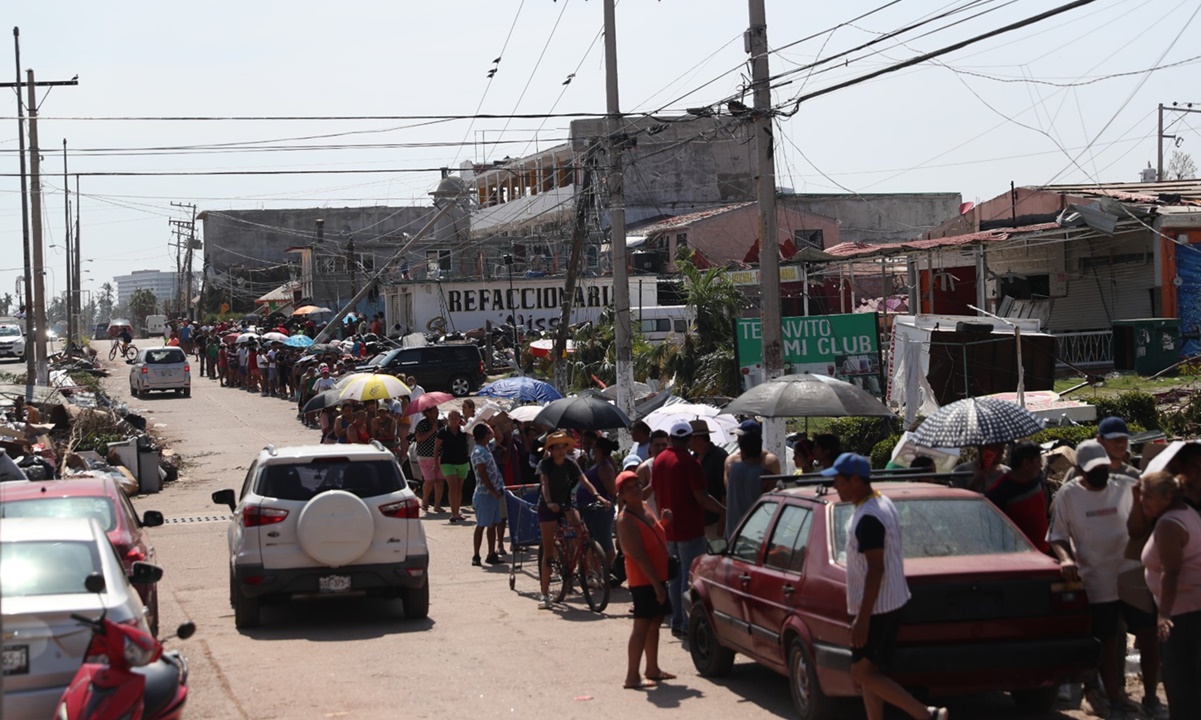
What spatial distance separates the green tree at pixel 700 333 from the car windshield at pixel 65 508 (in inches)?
651

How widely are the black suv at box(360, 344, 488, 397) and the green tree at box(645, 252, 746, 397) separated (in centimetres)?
1328

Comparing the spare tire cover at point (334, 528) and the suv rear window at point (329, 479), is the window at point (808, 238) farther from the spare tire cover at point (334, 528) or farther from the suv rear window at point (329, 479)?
the spare tire cover at point (334, 528)

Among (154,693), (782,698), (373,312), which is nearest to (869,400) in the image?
(782,698)

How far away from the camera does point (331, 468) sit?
12.6 metres

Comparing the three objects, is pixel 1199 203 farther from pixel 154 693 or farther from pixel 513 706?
pixel 154 693

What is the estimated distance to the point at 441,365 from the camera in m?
40.6

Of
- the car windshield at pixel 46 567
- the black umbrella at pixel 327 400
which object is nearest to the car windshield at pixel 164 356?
the black umbrella at pixel 327 400

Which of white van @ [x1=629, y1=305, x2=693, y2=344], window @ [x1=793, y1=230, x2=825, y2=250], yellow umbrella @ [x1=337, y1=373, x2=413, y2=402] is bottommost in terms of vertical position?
yellow umbrella @ [x1=337, y1=373, x2=413, y2=402]

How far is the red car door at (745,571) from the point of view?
896 cm

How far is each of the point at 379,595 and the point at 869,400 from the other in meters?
5.39

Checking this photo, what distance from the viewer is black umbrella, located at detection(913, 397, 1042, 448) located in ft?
34.6

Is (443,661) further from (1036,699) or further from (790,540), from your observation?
(1036,699)

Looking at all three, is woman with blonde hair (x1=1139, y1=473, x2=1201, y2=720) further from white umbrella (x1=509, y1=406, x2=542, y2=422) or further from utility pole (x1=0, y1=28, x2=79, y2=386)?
utility pole (x1=0, y1=28, x2=79, y2=386)

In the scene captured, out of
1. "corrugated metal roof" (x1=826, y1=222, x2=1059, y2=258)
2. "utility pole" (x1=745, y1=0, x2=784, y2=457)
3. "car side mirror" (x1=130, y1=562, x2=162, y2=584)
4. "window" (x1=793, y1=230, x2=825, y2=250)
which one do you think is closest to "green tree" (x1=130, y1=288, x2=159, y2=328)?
"window" (x1=793, y1=230, x2=825, y2=250)
